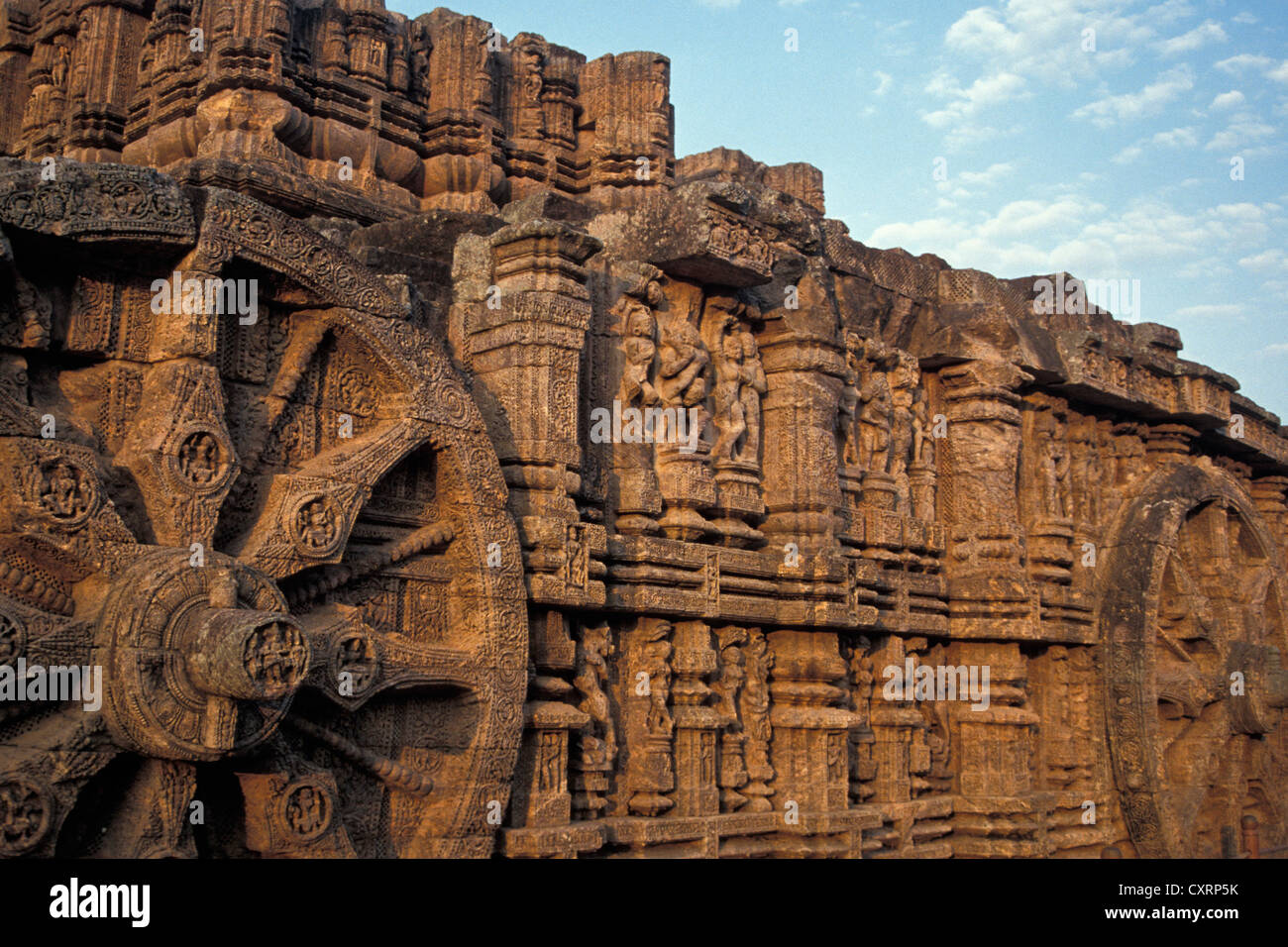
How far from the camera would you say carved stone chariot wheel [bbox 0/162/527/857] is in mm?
4660

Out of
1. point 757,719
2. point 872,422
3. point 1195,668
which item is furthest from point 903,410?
point 1195,668

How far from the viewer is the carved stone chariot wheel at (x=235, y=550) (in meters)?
4.66

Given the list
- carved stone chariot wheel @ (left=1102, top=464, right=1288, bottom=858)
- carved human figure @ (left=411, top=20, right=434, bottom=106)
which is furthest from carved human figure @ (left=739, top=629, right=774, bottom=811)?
carved human figure @ (left=411, top=20, right=434, bottom=106)

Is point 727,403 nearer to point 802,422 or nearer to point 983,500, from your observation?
point 802,422

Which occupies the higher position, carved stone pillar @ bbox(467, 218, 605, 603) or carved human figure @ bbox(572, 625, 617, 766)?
carved stone pillar @ bbox(467, 218, 605, 603)

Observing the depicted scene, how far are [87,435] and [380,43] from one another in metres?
7.26

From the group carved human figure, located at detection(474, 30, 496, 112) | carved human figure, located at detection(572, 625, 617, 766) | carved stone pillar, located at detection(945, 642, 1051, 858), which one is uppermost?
carved human figure, located at detection(474, 30, 496, 112)

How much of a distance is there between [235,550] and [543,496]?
164cm

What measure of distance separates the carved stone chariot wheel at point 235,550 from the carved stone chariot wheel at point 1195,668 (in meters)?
6.06

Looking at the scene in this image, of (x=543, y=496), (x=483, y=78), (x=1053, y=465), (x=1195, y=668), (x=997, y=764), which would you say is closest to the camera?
(x=543, y=496)

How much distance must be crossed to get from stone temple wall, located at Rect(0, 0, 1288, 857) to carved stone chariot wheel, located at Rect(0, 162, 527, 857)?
0.02 meters

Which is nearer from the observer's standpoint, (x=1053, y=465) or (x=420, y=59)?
(x=1053, y=465)

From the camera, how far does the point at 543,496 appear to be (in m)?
6.49

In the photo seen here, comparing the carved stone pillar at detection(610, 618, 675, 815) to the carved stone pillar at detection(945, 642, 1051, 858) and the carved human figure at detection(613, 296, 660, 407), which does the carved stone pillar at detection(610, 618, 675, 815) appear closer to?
the carved human figure at detection(613, 296, 660, 407)
